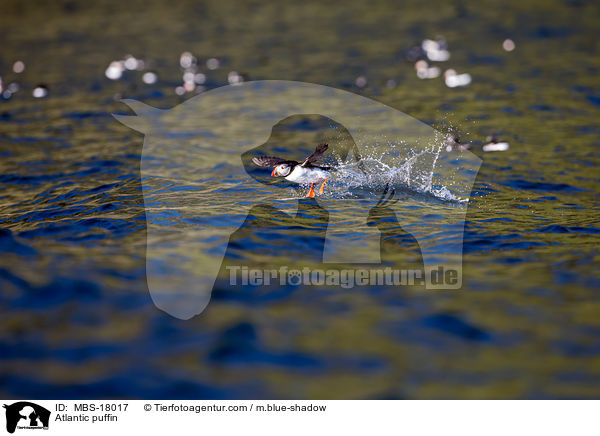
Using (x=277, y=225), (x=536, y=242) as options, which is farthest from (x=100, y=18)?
(x=536, y=242)

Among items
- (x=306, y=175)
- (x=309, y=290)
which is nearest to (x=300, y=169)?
(x=306, y=175)

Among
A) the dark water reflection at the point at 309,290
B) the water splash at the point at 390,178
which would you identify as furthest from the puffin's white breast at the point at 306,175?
the dark water reflection at the point at 309,290

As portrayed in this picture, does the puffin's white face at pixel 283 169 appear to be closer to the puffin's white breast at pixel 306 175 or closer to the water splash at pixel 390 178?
the puffin's white breast at pixel 306 175

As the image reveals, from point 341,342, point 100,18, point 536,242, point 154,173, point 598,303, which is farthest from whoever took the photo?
point 100,18

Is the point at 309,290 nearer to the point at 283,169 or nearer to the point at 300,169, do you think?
the point at 300,169

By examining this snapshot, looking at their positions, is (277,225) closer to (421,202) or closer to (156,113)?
(421,202)

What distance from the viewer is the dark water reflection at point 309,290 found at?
509 cm

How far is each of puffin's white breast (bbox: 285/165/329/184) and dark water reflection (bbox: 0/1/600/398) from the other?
71 cm

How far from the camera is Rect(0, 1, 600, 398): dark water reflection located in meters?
5.09

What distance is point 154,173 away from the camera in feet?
35.2

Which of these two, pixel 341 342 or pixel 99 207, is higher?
pixel 99 207

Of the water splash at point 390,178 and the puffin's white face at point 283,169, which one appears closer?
the puffin's white face at point 283,169

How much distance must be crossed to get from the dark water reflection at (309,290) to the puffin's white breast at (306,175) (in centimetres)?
71

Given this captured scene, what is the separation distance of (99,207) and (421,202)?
4.90 meters
